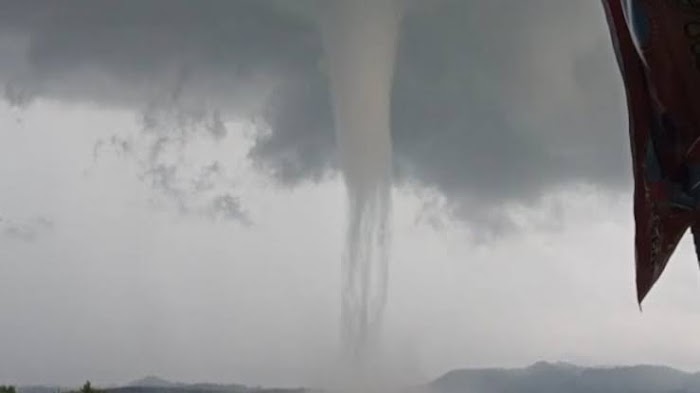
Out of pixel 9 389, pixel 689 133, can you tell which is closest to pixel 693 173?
pixel 689 133

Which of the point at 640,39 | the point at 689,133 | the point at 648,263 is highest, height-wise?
the point at 640,39

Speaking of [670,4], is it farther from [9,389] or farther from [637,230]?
[9,389]

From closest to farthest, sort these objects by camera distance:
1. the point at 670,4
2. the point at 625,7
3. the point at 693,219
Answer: the point at 670,4, the point at 625,7, the point at 693,219

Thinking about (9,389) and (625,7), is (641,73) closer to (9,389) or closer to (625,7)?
(625,7)

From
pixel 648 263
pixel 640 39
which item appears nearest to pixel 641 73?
pixel 640 39

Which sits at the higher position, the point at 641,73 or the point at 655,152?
the point at 641,73

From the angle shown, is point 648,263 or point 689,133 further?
point 648,263

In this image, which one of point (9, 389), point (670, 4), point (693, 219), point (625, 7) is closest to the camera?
point (670, 4)

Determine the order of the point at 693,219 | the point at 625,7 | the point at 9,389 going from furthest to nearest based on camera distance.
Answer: the point at 9,389
the point at 693,219
the point at 625,7

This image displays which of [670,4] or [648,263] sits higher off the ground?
[670,4]
